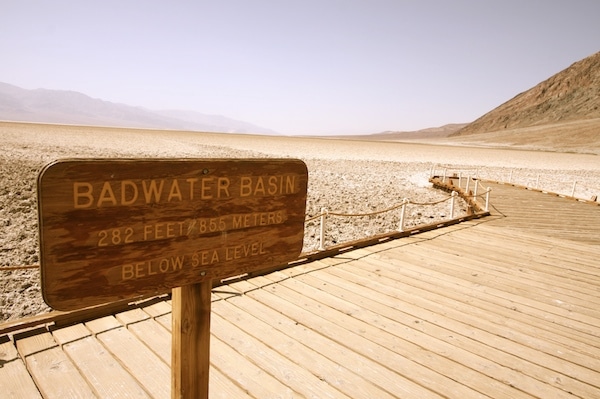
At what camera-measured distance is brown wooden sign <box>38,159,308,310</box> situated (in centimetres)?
151

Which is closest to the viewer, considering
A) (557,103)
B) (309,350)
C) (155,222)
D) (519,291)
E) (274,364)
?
(155,222)

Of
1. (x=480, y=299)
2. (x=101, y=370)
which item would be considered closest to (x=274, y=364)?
(x=101, y=370)

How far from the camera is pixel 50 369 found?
3162mm

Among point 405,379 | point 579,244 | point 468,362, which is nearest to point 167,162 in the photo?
point 405,379

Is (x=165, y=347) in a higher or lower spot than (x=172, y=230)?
lower

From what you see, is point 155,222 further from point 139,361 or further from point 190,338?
point 139,361

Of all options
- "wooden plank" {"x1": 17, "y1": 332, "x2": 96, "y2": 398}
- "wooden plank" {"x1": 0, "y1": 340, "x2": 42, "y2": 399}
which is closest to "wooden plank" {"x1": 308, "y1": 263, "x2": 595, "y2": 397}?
"wooden plank" {"x1": 17, "y1": 332, "x2": 96, "y2": 398}

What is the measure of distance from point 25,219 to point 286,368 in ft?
33.8

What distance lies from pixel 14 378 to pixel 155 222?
2.45 meters

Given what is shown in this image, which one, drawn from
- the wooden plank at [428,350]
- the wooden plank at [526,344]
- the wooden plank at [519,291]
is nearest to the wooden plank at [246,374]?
the wooden plank at [428,350]

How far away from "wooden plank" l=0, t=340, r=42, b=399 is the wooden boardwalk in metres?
0.01

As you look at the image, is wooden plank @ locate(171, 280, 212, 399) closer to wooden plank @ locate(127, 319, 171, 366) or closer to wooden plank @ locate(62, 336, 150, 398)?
wooden plank @ locate(62, 336, 150, 398)

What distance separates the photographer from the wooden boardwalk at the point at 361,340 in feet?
10.3

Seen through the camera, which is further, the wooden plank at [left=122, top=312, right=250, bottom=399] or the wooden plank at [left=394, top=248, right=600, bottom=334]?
the wooden plank at [left=394, top=248, right=600, bottom=334]
